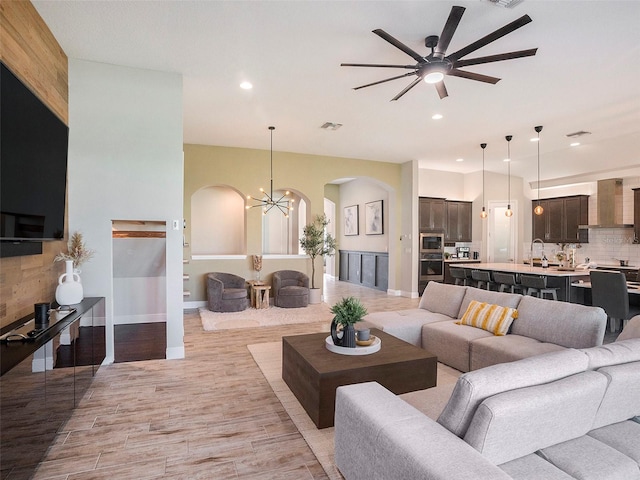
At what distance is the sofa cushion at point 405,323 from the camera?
159 inches

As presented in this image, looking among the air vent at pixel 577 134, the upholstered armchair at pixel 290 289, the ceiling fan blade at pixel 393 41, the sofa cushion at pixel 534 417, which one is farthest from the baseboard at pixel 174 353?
the air vent at pixel 577 134

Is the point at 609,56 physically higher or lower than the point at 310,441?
higher

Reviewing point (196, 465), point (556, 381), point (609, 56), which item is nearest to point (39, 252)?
point (196, 465)

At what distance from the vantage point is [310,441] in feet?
8.00

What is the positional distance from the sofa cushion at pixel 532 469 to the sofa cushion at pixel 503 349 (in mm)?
1650

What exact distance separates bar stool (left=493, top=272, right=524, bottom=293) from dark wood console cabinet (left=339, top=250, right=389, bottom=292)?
331 centimetres

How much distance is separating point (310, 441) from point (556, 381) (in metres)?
1.55

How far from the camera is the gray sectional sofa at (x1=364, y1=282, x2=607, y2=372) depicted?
10.2 feet

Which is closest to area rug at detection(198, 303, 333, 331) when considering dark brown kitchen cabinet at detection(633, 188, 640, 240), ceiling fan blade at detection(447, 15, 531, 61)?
ceiling fan blade at detection(447, 15, 531, 61)

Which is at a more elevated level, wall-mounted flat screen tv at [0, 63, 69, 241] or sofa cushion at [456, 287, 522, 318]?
wall-mounted flat screen tv at [0, 63, 69, 241]

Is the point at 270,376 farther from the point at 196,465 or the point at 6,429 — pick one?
the point at 6,429

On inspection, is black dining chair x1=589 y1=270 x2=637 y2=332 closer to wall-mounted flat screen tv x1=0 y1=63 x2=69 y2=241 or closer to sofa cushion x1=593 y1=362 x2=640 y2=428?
sofa cushion x1=593 y1=362 x2=640 y2=428

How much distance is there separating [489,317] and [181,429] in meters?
3.02

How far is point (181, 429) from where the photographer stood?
2.60 m
